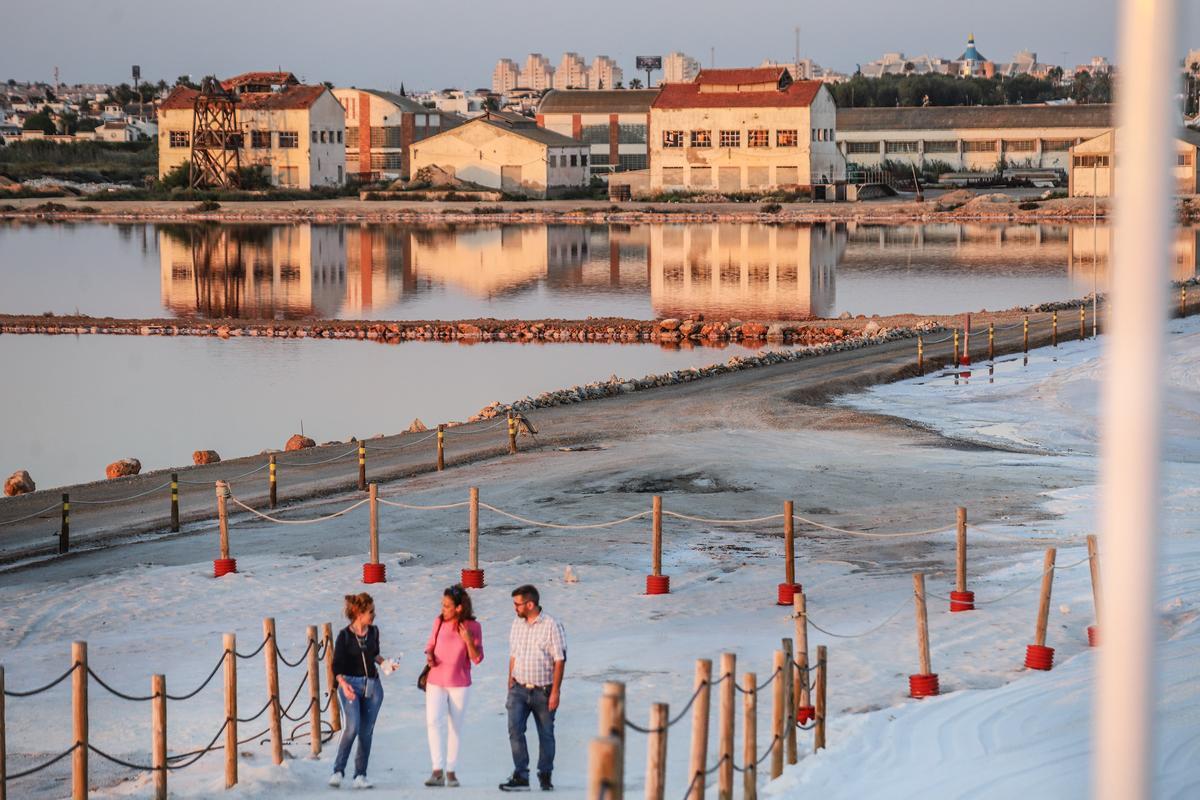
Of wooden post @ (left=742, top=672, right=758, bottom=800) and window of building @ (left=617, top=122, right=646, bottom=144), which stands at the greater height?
window of building @ (left=617, top=122, right=646, bottom=144)

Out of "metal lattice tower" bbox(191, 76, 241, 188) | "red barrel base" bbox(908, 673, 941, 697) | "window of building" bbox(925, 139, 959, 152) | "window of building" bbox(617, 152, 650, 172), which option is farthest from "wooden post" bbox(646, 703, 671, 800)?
"window of building" bbox(617, 152, 650, 172)

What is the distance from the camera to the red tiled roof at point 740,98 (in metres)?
119

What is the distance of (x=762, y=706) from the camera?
1398 centimetres

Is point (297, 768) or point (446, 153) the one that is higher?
point (446, 153)

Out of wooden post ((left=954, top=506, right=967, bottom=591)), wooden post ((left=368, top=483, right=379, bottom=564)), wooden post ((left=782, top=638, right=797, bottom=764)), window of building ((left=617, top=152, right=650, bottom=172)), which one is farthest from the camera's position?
window of building ((left=617, top=152, right=650, bottom=172))

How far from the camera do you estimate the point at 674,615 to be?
57.2 feet

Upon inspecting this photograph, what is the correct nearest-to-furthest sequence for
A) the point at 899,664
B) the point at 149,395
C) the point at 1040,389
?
the point at 899,664 < the point at 1040,389 < the point at 149,395

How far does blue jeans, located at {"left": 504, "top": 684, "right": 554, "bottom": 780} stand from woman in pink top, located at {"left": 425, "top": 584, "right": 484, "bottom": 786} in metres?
0.35

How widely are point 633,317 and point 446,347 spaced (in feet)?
30.0

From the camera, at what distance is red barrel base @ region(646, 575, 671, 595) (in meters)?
18.3

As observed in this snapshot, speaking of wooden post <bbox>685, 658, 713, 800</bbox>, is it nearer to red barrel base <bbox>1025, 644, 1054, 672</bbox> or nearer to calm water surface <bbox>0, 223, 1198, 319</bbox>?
red barrel base <bbox>1025, 644, 1054, 672</bbox>

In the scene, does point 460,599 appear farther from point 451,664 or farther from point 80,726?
point 80,726

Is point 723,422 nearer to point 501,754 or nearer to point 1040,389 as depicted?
point 1040,389

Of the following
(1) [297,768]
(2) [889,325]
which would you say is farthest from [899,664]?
(2) [889,325]
